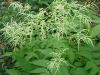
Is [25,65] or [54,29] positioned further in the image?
[25,65]

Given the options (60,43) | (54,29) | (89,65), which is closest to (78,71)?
(89,65)

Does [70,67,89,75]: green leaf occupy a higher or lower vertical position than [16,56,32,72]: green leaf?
lower

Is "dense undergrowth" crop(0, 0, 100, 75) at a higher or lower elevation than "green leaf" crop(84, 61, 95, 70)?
higher

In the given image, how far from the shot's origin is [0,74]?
4.20 metres

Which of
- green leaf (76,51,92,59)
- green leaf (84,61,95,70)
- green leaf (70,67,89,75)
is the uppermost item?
green leaf (76,51,92,59)

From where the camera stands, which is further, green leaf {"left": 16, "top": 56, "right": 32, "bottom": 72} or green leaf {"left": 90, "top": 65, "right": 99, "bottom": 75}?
green leaf {"left": 16, "top": 56, "right": 32, "bottom": 72}

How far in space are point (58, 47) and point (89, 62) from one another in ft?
1.20

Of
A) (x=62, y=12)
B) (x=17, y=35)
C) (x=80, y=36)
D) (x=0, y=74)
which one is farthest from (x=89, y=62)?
(x=0, y=74)

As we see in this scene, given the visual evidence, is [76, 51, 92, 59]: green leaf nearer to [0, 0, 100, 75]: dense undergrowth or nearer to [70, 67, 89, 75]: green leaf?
[0, 0, 100, 75]: dense undergrowth

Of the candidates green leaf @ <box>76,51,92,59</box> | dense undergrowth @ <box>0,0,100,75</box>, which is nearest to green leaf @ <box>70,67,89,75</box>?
dense undergrowth @ <box>0,0,100,75</box>

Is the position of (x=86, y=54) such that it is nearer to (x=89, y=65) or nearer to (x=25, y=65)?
(x=89, y=65)

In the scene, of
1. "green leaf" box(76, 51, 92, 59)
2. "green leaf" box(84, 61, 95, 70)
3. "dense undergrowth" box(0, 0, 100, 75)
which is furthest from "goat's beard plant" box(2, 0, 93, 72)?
"green leaf" box(84, 61, 95, 70)

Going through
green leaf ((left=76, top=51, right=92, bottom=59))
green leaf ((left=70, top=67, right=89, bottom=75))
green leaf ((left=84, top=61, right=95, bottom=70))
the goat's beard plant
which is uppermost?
the goat's beard plant

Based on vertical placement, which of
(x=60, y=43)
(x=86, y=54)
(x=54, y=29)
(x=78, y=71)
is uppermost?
(x=54, y=29)
